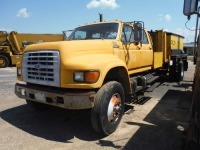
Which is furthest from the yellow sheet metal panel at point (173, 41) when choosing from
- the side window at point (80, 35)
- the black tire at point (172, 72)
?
the side window at point (80, 35)

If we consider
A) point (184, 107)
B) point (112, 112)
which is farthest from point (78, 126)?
point (184, 107)

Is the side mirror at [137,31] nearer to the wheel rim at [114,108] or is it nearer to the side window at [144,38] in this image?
the side window at [144,38]

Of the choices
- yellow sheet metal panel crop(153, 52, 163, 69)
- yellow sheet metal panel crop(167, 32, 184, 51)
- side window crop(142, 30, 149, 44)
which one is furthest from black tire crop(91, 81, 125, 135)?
yellow sheet metal panel crop(167, 32, 184, 51)

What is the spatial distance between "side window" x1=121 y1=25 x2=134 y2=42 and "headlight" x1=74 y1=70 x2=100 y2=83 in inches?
75.7

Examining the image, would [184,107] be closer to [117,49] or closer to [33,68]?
[117,49]

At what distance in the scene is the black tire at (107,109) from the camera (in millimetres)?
4355

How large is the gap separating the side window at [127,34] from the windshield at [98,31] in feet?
0.79

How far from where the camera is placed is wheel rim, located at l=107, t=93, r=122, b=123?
4699 millimetres

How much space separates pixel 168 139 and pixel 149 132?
0.45m

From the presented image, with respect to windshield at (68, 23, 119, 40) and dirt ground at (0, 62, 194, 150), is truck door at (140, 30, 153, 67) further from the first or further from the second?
windshield at (68, 23, 119, 40)

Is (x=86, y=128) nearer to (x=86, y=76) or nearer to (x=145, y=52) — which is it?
(x=86, y=76)

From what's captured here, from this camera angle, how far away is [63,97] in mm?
4316

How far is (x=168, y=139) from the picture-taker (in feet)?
14.7

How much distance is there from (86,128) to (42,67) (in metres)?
1.57
